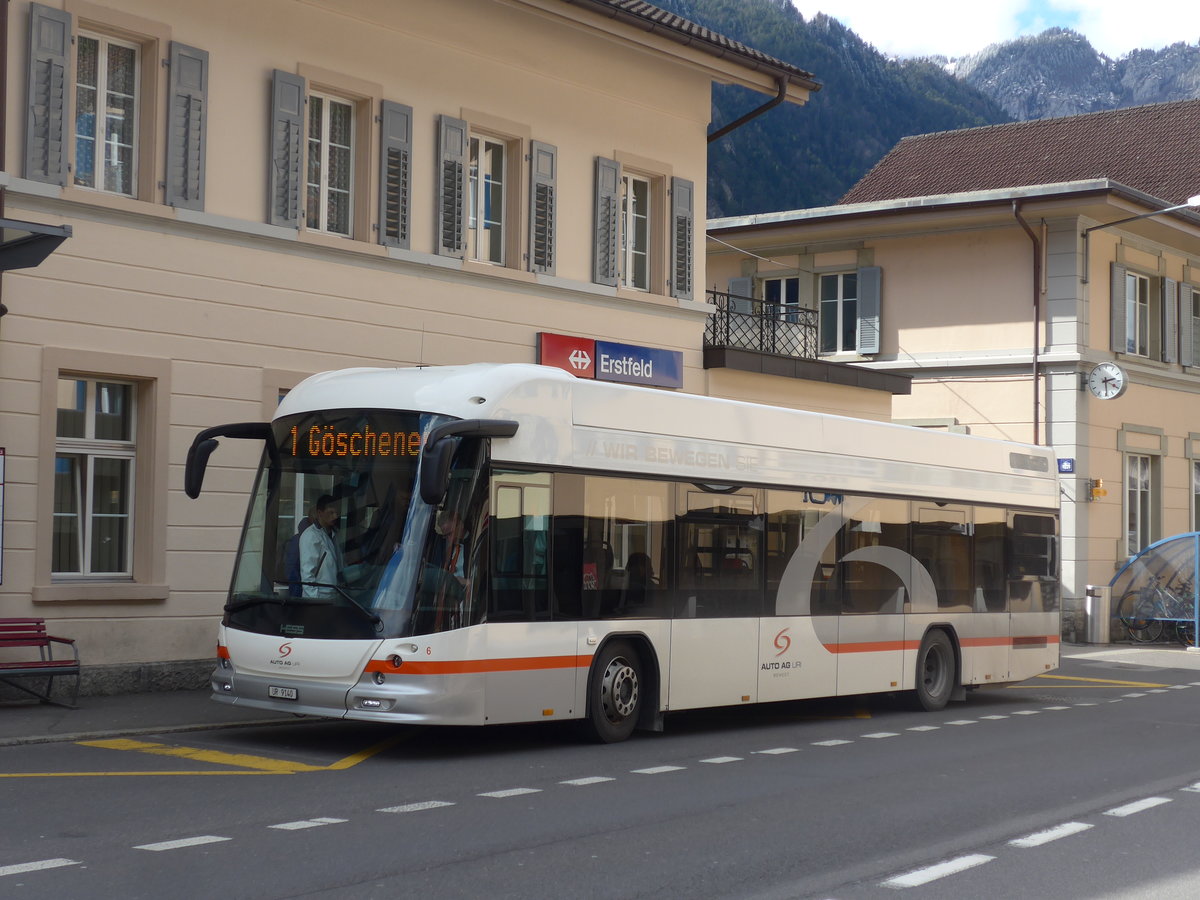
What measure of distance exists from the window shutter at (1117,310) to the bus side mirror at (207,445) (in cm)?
2221

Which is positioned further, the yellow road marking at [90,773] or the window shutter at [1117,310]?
the window shutter at [1117,310]

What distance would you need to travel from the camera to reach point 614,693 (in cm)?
1273

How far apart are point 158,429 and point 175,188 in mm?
2419

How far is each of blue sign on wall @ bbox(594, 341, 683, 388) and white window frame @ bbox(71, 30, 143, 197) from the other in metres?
6.91

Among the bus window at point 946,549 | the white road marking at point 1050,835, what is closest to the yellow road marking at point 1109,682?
the bus window at point 946,549

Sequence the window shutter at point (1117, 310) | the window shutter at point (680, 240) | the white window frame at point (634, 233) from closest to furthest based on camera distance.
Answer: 1. the white window frame at point (634, 233)
2. the window shutter at point (680, 240)
3. the window shutter at point (1117, 310)

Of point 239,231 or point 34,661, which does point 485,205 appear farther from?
point 34,661

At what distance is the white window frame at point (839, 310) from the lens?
33.1 meters

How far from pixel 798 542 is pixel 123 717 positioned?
6117 mm

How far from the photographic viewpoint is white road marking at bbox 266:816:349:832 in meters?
8.48

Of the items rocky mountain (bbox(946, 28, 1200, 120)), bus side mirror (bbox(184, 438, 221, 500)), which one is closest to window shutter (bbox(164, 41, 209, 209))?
bus side mirror (bbox(184, 438, 221, 500))

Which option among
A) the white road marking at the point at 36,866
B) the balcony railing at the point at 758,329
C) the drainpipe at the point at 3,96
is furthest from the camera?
the balcony railing at the point at 758,329

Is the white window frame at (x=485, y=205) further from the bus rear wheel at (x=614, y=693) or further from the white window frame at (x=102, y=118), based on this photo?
the bus rear wheel at (x=614, y=693)

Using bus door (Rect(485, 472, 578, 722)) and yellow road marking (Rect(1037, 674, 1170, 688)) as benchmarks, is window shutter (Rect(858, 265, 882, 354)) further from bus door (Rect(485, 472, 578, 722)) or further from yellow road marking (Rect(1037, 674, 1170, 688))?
bus door (Rect(485, 472, 578, 722))
